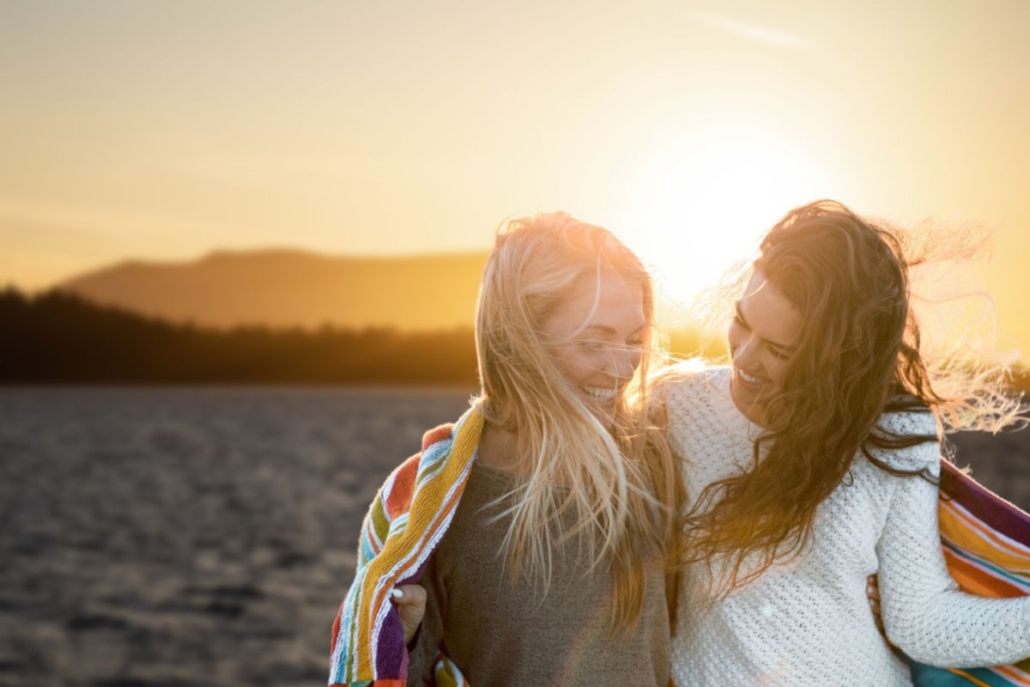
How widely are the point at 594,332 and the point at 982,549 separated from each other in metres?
1.16

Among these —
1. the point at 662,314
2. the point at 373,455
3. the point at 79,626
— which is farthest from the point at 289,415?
the point at 662,314

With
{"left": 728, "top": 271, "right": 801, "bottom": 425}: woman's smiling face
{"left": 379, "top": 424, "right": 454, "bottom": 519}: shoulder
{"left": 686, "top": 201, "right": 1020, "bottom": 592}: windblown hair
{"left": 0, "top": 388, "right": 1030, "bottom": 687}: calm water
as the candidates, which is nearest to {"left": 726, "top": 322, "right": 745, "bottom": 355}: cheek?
{"left": 728, "top": 271, "right": 801, "bottom": 425}: woman's smiling face

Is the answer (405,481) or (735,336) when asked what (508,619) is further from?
(735,336)

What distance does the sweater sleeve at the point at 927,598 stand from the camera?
2.60 m

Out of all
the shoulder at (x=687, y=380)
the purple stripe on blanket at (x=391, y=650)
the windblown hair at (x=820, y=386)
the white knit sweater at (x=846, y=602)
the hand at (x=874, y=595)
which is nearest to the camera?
the purple stripe on blanket at (x=391, y=650)

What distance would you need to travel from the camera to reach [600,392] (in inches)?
106

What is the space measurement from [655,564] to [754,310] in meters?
0.70

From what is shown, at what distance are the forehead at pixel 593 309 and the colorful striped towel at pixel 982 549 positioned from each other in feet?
3.16

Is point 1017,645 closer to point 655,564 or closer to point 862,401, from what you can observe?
point 862,401

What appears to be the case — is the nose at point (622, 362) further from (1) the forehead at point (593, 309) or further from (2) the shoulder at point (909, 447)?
(2) the shoulder at point (909, 447)

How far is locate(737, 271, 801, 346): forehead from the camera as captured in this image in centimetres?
255

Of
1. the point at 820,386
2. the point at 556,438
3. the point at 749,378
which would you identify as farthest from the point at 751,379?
the point at 556,438

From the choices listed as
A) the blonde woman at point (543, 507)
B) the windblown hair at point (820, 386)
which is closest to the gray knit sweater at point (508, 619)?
the blonde woman at point (543, 507)

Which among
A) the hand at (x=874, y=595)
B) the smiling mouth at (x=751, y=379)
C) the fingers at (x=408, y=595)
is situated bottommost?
the hand at (x=874, y=595)
